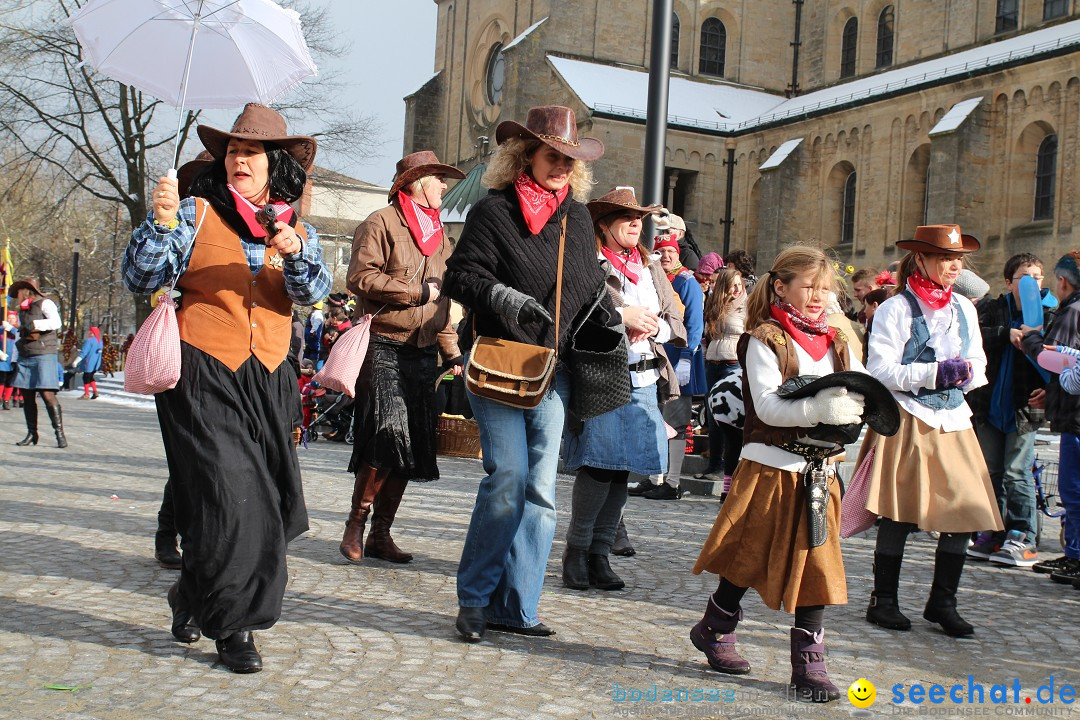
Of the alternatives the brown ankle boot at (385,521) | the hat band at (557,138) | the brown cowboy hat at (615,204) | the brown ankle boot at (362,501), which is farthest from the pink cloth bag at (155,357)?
the brown cowboy hat at (615,204)

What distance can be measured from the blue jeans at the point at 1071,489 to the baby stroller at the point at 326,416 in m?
10.2

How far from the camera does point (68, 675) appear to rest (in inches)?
168

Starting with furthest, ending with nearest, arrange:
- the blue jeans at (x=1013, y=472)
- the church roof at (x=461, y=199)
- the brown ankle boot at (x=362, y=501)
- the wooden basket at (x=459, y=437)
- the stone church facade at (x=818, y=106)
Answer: the church roof at (x=461, y=199) → the stone church facade at (x=818, y=106) → the blue jeans at (x=1013, y=472) → the brown ankle boot at (x=362, y=501) → the wooden basket at (x=459, y=437)

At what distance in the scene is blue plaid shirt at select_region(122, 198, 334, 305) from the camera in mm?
4406

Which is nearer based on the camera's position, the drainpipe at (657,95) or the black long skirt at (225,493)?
the black long skirt at (225,493)

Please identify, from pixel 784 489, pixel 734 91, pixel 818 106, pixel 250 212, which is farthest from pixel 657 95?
pixel 734 91

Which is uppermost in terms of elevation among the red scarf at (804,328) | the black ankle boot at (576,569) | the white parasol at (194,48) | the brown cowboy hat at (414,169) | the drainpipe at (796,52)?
the drainpipe at (796,52)

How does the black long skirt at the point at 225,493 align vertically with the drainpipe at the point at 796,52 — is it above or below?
below

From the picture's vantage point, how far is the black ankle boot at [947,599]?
5676 millimetres

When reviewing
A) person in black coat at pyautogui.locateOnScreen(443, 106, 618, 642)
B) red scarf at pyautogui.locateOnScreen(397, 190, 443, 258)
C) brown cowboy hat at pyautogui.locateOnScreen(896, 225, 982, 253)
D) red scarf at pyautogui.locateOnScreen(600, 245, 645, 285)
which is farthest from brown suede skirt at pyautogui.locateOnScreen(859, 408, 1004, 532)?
red scarf at pyautogui.locateOnScreen(397, 190, 443, 258)

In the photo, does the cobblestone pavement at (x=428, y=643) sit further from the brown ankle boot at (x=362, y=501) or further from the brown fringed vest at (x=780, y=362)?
the brown fringed vest at (x=780, y=362)

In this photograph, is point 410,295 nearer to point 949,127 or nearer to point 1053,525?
point 1053,525

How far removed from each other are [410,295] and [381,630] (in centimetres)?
219

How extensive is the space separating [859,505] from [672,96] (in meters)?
39.4
